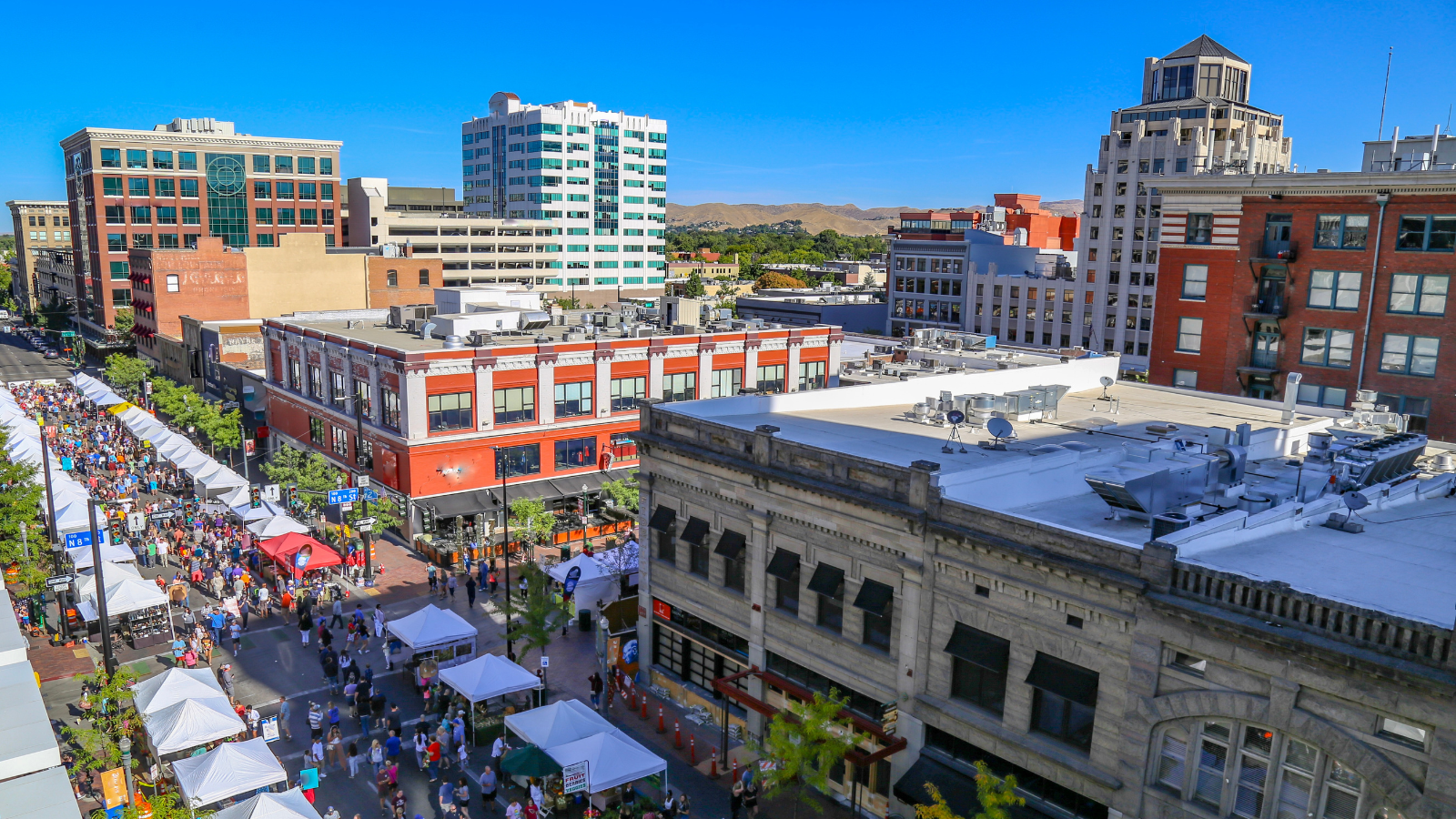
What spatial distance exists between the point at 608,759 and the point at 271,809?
24.6 feet

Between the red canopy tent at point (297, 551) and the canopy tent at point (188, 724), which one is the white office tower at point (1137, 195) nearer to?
the red canopy tent at point (297, 551)

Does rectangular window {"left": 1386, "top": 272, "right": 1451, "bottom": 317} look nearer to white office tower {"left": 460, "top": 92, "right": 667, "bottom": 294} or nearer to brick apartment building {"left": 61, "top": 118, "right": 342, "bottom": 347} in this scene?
brick apartment building {"left": 61, "top": 118, "right": 342, "bottom": 347}

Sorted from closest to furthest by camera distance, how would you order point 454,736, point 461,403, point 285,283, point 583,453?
point 454,736
point 461,403
point 583,453
point 285,283

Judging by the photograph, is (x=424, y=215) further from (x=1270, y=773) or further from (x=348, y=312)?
(x=1270, y=773)

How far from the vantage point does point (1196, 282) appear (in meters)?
42.9

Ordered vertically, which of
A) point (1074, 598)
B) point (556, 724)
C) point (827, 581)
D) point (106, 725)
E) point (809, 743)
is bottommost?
point (106, 725)

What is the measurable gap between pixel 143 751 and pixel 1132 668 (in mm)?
26807

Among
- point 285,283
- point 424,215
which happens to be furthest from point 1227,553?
point 424,215

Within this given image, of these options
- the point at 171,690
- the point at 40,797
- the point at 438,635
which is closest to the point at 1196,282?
the point at 438,635

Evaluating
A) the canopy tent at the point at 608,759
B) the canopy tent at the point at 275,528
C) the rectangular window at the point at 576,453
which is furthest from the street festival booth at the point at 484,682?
the rectangular window at the point at 576,453

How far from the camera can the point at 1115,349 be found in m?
100

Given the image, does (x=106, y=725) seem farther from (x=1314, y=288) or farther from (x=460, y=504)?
(x=1314, y=288)

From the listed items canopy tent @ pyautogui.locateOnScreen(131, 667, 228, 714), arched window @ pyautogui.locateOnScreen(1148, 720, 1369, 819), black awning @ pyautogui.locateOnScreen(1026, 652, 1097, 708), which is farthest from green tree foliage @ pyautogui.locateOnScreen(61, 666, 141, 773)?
arched window @ pyautogui.locateOnScreen(1148, 720, 1369, 819)

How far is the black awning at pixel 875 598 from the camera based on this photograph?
75.3ft
